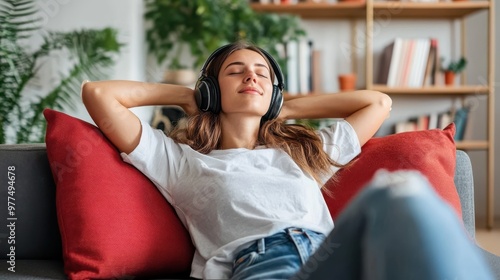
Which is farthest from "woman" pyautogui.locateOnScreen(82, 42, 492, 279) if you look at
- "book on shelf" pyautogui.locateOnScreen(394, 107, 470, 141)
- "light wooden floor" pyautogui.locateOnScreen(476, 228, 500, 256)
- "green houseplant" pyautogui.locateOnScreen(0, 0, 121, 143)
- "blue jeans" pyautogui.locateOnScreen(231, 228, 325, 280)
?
"book on shelf" pyautogui.locateOnScreen(394, 107, 470, 141)

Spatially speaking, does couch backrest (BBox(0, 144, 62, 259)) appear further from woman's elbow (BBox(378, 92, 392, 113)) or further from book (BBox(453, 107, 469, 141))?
book (BBox(453, 107, 469, 141))

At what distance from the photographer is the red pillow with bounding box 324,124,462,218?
67.7 inches

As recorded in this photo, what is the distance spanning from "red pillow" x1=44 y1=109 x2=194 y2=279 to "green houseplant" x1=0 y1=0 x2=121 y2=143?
1.58 m

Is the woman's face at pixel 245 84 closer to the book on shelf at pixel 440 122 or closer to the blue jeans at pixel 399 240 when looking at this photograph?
the blue jeans at pixel 399 240

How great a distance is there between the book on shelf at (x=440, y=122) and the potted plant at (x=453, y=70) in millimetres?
206

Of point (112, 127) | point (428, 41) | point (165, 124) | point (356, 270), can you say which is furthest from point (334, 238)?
point (428, 41)

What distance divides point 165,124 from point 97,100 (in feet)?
6.54

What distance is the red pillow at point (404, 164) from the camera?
172 centimetres

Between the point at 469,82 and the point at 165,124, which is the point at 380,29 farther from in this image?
the point at 165,124

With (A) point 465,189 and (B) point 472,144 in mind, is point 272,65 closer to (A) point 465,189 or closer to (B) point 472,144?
(A) point 465,189

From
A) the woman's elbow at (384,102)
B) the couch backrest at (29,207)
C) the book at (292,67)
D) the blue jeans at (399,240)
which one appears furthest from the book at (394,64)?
the blue jeans at (399,240)

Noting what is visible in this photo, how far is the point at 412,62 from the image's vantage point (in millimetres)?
4277

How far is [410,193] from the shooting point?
1.09 metres

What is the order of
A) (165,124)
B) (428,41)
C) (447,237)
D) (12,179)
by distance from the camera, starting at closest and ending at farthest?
(447,237), (12,179), (165,124), (428,41)
